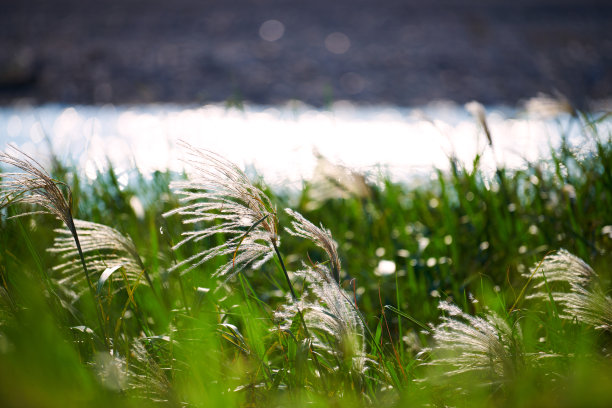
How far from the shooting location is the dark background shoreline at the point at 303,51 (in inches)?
280

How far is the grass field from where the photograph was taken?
1044mm

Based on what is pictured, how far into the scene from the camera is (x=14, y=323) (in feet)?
3.95

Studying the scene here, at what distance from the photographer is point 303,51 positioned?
9.25 m

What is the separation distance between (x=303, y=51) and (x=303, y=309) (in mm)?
8600

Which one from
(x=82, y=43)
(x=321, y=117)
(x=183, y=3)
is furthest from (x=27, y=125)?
(x=183, y=3)

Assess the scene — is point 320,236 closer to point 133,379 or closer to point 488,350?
point 488,350

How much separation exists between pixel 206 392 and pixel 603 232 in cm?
148

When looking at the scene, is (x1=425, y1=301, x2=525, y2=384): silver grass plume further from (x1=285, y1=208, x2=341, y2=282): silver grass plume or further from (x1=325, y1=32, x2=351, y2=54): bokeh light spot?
(x1=325, y1=32, x2=351, y2=54): bokeh light spot

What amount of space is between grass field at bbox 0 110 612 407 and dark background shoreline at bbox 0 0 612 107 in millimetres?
3847

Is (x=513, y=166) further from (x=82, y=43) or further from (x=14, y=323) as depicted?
(x=82, y=43)

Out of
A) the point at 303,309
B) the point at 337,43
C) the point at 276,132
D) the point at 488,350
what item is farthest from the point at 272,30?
the point at 488,350

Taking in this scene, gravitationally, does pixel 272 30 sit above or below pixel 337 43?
above

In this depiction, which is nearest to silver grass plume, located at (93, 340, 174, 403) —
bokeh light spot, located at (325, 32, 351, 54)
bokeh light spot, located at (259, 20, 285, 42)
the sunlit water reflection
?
the sunlit water reflection

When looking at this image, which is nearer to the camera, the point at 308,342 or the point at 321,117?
the point at 308,342
